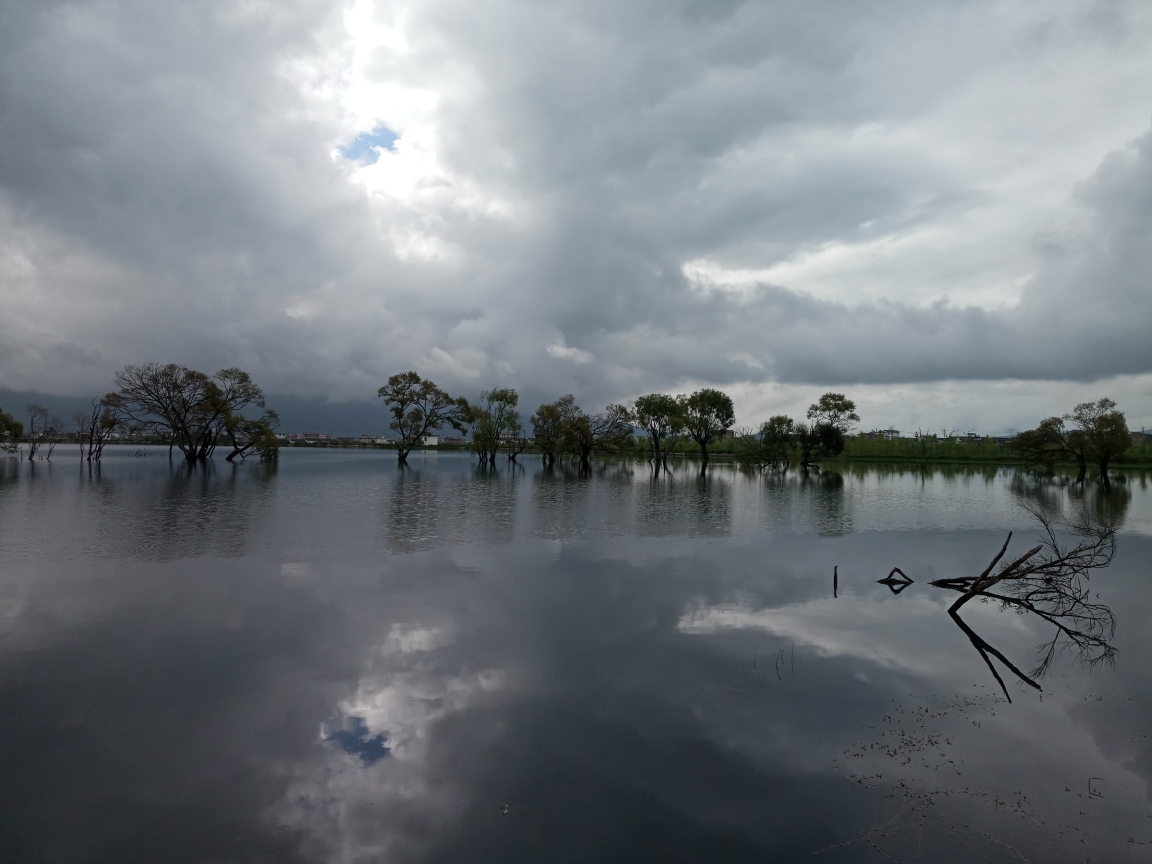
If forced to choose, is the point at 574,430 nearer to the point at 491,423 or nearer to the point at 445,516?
the point at 491,423

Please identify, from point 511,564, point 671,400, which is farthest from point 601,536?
point 671,400

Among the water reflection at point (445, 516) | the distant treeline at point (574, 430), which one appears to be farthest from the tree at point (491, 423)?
the water reflection at point (445, 516)

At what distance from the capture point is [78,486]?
3831 centimetres

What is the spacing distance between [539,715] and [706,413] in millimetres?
94952

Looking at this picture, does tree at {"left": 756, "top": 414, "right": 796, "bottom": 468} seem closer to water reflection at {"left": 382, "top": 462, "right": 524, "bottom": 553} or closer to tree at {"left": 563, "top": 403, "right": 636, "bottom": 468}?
tree at {"left": 563, "top": 403, "right": 636, "bottom": 468}

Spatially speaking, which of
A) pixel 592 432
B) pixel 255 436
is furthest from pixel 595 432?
pixel 255 436

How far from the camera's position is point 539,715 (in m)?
8.27

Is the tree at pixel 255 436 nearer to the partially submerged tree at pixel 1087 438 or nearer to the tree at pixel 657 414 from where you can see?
the tree at pixel 657 414

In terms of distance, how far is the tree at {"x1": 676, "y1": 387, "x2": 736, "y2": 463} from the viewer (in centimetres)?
10000

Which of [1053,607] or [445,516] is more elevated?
[445,516]

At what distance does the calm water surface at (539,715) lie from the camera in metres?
5.92

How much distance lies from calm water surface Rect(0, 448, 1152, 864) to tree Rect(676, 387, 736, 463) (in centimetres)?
8235

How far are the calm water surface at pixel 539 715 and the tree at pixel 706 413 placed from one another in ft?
270

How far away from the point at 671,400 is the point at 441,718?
94.5 meters
